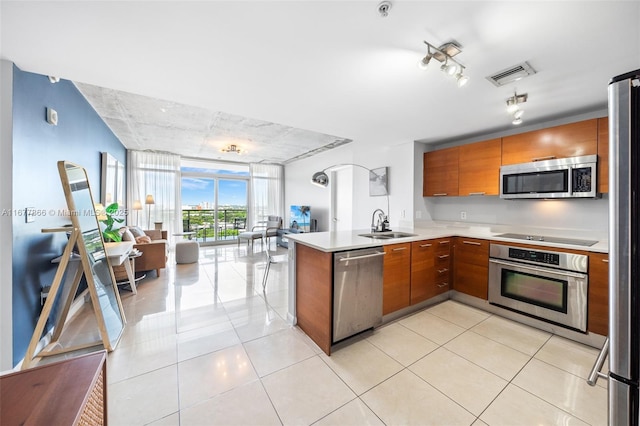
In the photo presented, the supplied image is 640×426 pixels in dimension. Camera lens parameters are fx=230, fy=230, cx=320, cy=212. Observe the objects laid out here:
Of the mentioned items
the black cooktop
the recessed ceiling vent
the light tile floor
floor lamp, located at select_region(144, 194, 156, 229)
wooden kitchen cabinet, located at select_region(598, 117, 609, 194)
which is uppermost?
the recessed ceiling vent

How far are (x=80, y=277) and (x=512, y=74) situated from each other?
405 centimetres

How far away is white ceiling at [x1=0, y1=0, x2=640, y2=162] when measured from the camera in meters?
1.25

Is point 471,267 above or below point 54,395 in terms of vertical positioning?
below

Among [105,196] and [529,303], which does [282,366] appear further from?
[105,196]

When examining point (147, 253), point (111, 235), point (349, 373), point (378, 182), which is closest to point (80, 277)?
point (111, 235)

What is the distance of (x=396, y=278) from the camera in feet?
7.82

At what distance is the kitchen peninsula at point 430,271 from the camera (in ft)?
6.39

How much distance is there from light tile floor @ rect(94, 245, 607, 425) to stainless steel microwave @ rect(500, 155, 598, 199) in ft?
4.69

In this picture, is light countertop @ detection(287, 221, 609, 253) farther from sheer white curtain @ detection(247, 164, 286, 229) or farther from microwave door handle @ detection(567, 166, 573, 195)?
sheer white curtain @ detection(247, 164, 286, 229)

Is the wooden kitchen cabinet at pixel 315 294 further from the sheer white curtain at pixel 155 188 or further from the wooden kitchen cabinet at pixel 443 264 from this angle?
the sheer white curtain at pixel 155 188

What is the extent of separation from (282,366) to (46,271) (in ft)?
7.74

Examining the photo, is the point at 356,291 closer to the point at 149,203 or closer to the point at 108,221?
the point at 108,221

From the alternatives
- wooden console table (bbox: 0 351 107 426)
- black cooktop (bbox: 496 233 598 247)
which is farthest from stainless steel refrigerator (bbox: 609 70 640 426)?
black cooktop (bbox: 496 233 598 247)

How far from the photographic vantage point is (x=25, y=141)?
179 cm
